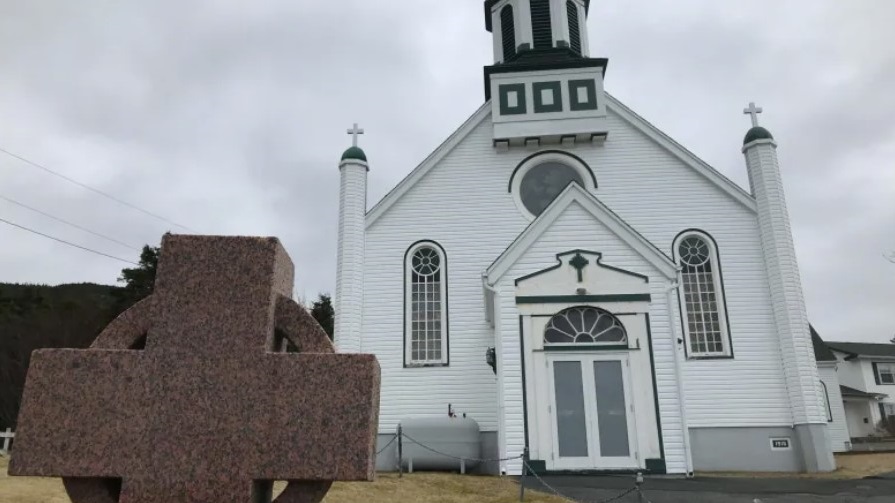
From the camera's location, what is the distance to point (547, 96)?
2150cm

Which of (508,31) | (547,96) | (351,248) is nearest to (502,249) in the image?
(351,248)

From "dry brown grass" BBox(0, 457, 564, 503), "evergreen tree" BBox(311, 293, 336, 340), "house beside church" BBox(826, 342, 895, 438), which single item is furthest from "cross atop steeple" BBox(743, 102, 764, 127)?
"house beside church" BBox(826, 342, 895, 438)

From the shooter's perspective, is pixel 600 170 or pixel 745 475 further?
pixel 600 170

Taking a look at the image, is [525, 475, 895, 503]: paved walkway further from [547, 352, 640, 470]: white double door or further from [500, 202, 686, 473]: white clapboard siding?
[500, 202, 686, 473]: white clapboard siding

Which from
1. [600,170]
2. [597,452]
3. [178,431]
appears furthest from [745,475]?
[178,431]

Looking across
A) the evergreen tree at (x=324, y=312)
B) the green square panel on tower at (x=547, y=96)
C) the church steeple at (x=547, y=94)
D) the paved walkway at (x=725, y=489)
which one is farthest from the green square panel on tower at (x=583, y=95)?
the evergreen tree at (x=324, y=312)

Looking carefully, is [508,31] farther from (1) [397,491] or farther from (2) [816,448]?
(1) [397,491]

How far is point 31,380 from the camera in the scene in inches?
203

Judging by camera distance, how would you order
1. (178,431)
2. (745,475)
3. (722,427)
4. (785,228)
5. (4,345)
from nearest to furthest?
(178,431), (745,475), (722,427), (785,228), (4,345)

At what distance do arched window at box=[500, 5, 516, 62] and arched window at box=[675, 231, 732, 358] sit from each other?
9.19 metres

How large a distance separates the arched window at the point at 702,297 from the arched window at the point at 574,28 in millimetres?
8420

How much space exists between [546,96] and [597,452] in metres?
11.4

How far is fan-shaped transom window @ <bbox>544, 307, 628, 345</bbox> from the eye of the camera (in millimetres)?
15430

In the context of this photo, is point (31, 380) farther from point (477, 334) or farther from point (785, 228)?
point (785, 228)
